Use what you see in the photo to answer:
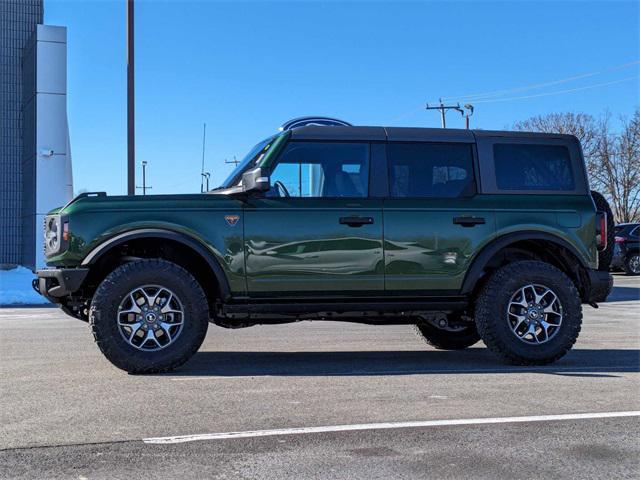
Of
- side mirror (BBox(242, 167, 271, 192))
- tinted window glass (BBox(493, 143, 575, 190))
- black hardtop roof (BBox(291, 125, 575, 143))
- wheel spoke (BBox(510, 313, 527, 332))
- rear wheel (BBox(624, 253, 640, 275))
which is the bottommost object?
wheel spoke (BBox(510, 313, 527, 332))

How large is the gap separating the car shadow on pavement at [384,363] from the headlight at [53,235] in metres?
1.43

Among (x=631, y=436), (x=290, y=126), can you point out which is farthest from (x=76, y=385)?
(x=631, y=436)

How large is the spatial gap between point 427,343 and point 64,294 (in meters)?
4.01

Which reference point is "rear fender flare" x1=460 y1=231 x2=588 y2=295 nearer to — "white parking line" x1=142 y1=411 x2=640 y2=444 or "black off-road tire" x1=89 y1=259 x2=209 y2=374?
"white parking line" x1=142 y1=411 x2=640 y2=444

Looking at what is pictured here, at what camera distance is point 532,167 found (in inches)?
278

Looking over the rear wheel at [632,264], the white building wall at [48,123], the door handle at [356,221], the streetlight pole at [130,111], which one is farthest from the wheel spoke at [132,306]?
the rear wheel at [632,264]

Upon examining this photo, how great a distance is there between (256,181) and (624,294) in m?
13.1

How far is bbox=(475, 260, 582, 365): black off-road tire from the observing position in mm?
6621

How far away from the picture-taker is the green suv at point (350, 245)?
6.20 metres

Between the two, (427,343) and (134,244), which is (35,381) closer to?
(134,244)

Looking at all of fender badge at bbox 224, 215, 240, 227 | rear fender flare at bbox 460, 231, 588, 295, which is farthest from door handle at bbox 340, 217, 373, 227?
rear fender flare at bbox 460, 231, 588, 295

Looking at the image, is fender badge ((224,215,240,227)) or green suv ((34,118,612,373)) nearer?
green suv ((34,118,612,373))

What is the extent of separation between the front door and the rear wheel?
1922 cm

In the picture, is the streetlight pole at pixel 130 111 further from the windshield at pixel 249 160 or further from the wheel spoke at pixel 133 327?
the wheel spoke at pixel 133 327
